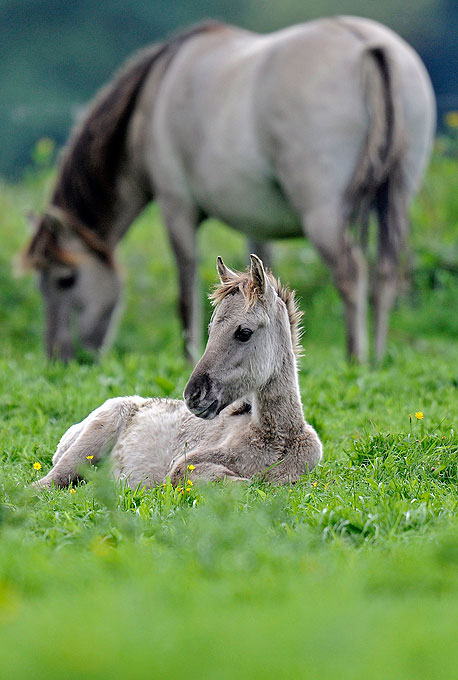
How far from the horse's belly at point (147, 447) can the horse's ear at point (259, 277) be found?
855mm

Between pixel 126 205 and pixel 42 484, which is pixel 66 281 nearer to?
pixel 126 205

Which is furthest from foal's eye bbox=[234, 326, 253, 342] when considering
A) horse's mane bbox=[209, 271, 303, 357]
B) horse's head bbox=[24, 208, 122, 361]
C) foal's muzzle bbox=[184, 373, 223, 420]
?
horse's head bbox=[24, 208, 122, 361]

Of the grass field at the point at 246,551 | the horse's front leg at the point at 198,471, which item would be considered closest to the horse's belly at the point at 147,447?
the horse's front leg at the point at 198,471

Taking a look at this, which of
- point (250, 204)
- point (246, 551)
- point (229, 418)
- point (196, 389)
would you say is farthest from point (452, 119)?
point (246, 551)

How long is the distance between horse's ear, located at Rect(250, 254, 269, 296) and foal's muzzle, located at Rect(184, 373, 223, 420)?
0.52 metres

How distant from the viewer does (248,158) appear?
8391 millimetres

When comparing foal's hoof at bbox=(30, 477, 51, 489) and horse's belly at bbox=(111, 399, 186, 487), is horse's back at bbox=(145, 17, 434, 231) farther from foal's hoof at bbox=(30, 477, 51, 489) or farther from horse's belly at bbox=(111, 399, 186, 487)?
foal's hoof at bbox=(30, 477, 51, 489)

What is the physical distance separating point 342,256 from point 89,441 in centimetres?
369

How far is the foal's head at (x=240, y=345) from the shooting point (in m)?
4.52

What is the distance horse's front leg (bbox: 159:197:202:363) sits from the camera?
9484mm

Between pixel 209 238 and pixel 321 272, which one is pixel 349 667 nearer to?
pixel 321 272

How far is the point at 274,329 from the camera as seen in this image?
15.9 ft

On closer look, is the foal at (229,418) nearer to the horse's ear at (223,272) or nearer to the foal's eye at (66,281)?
the horse's ear at (223,272)

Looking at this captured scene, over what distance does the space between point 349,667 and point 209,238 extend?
39.7 feet
